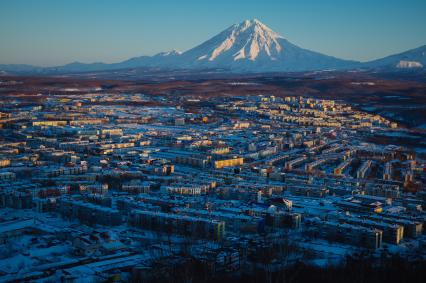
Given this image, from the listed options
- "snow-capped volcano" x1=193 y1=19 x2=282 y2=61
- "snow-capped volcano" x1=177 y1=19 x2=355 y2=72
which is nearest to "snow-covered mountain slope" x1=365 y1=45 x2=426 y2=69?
"snow-capped volcano" x1=177 y1=19 x2=355 y2=72

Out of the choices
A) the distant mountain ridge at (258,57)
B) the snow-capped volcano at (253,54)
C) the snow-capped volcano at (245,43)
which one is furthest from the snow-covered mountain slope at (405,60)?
the snow-capped volcano at (245,43)

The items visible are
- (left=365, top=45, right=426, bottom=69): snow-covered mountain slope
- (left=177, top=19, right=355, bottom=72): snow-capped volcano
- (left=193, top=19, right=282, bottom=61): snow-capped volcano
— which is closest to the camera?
(left=365, top=45, right=426, bottom=69): snow-covered mountain slope

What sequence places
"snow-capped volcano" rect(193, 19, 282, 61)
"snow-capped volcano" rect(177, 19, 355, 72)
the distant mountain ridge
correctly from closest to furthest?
the distant mountain ridge → "snow-capped volcano" rect(177, 19, 355, 72) → "snow-capped volcano" rect(193, 19, 282, 61)

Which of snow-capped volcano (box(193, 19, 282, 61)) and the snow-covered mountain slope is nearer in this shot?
the snow-covered mountain slope

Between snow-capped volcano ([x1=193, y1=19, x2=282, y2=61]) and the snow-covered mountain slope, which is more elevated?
snow-capped volcano ([x1=193, y1=19, x2=282, y2=61])

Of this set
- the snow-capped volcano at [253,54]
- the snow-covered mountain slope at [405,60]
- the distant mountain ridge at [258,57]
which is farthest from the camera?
the snow-capped volcano at [253,54]

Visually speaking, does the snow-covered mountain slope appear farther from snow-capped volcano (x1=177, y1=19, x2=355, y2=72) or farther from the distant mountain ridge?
snow-capped volcano (x1=177, y1=19, x2=355, y2=72)

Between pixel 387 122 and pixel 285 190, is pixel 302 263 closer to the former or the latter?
pixel 285 190

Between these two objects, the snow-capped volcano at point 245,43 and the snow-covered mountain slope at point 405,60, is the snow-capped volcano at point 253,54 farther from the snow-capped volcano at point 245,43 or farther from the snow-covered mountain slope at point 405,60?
the snow-covered mountain slope at point 405,60
